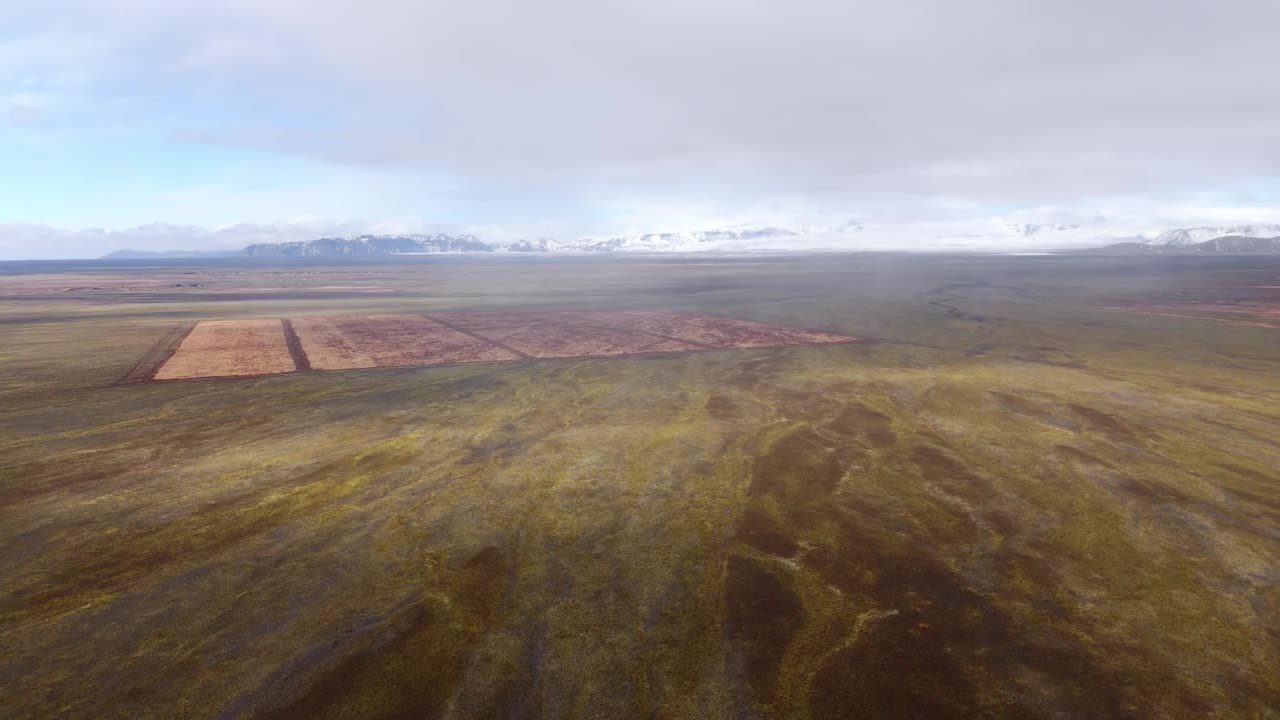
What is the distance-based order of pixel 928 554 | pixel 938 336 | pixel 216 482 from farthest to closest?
pixel 938 336
pixel 216 482
pixel 928 554

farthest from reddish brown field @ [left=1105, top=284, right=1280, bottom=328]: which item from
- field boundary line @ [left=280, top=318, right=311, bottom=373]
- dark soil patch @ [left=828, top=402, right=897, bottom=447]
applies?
field boundary line @ [left=280, top=318, right=311, bottom=373]

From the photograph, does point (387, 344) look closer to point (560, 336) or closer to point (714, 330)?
point (560, 336)

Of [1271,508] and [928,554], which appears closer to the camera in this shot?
[928,554]

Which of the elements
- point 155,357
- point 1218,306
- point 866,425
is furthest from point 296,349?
point 1218,306

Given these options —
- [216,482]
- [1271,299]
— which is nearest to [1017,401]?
[216,482]

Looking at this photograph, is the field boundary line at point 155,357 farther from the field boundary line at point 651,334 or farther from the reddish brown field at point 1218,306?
the reddish brown field at point 1218,306

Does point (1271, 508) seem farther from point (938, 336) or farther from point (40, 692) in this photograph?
point (938, 336)
